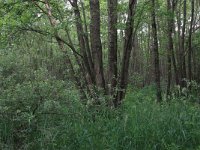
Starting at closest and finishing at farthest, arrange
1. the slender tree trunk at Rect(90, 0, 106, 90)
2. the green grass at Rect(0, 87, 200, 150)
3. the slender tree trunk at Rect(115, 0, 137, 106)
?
the green grass at Rect(0, 87, 200, 150) → the slender tree trunk at Rect(90, 0, 106, 90) → the slender tree trunk at Rect(115, 0, 137, 106)

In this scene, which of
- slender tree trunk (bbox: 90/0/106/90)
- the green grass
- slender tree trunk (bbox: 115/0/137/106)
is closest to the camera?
the green grass

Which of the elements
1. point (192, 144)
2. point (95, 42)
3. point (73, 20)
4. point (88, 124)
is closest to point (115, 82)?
point (95, 42)

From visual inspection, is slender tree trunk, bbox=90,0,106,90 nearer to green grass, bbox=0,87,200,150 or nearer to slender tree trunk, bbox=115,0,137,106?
slender tree trunk, bbox=115,0,137,106


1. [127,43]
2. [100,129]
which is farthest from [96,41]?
[100,129]

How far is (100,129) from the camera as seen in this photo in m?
6.32

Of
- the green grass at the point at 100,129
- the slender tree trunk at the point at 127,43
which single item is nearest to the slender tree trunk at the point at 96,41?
the slender tree trunk at the point at 127,43

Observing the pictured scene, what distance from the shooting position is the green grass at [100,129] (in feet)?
19.0

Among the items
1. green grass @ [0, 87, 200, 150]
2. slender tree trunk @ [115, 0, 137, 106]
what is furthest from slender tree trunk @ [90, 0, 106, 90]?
green grass @ [0, 87, 200, 150]

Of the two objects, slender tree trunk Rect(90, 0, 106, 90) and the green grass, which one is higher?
slender tree trunk Rect(90, 0, 106, 90)

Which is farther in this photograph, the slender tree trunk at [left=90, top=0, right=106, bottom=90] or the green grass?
the slender tree trunk at [left=90, top=0, right=106, bottom=90]

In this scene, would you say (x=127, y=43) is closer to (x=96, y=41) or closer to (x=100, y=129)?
(x=96, y=41)

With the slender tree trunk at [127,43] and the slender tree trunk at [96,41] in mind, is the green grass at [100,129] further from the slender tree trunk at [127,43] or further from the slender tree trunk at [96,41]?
the slender tree trunk at [127,43]

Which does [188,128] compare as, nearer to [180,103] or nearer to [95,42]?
[180,103]

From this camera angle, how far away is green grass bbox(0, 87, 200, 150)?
19.0 feet
